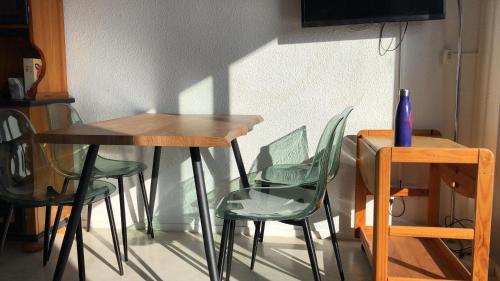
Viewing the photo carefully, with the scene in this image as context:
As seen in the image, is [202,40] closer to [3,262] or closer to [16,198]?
[16,198]

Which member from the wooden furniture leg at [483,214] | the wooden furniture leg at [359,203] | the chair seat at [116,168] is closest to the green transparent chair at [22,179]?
the chair seat at [116,168]

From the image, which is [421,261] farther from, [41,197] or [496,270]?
[41,197]

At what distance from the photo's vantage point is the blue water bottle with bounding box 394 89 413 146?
1.77 meters

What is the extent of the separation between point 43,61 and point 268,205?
5.57ft

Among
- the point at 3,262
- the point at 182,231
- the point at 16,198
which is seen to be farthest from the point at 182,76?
the point at 3,262

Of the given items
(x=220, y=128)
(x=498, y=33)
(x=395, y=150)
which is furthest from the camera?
(x=498, y=33)

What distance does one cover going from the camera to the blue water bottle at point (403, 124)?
5.82 feet

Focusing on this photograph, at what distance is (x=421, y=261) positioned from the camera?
6.63ft

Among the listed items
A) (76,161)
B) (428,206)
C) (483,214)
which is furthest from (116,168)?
(483,214)

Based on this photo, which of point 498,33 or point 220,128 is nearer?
point 220,128

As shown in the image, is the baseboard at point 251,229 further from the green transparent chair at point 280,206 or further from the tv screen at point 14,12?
the tv screen at point 14,12

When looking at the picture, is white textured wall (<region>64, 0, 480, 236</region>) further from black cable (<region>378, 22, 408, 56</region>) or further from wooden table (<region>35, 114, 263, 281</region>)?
wooden table (<region>35, 114, 263, 281</region>)

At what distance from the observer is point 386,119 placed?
8.49ft

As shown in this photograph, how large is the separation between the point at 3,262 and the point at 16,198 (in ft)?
2.18
